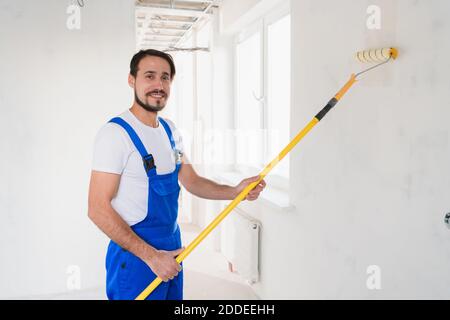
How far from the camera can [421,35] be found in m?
1.27

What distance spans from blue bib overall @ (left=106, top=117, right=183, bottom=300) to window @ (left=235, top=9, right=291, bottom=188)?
1.36m

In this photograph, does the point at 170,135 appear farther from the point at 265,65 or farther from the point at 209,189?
the point at 265,65

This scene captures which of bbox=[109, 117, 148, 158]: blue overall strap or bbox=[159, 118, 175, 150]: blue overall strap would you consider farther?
bbox=[159, 118, 175, 150]: blue overall strap

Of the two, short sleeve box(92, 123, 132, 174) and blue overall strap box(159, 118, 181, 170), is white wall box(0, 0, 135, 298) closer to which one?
blue overall strap box(159, 118, 181, 170)

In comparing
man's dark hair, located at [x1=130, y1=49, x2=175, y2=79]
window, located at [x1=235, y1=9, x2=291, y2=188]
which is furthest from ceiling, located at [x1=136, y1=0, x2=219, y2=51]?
man's dark hair, located at [x1=130, y1=49, x2=175, y2=79]

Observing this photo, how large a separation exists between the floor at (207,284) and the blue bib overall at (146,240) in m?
1.41

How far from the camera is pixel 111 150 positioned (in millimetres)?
1434

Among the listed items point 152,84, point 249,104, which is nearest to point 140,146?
point 152,84

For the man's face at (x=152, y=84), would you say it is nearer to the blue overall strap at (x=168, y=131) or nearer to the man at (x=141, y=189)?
the man at (x=141, y=189)

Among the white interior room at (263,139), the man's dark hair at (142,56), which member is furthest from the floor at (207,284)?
the man's dark hair at (142,56)

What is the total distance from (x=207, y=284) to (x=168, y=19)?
2789mm

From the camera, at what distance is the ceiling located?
3.64 meters
